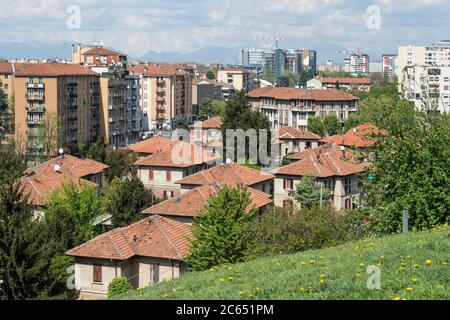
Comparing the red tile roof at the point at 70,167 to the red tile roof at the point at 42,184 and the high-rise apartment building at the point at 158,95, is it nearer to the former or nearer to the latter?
the red tile roof at the point at 42,184

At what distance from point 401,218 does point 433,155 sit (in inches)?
80.4

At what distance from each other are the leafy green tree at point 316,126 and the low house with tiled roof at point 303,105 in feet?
23.0

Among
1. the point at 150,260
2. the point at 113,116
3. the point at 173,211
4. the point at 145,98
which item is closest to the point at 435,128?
the point at 150,260

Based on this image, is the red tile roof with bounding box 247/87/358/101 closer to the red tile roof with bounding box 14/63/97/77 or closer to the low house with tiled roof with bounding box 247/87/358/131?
the low house with tiled roof with bounding box 247/87/358/131

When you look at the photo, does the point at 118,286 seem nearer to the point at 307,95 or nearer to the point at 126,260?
the point at 126,260

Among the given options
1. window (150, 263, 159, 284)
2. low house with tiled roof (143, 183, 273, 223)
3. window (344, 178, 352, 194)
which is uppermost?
low house with tiled roof (143, 183, 273, 223)

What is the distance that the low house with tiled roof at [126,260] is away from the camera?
81.8 ft

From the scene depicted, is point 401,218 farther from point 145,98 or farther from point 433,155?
point 145,98

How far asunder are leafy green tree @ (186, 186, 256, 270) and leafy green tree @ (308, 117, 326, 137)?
55.1m

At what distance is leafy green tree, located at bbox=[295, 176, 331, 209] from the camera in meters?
39.2

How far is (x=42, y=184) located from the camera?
37.2 m

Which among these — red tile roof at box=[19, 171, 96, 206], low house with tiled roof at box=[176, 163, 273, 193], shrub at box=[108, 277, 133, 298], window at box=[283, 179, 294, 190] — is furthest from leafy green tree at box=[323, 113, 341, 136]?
shrub at box=[108, 277, 133, 298]

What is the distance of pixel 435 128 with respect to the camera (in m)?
21.3
